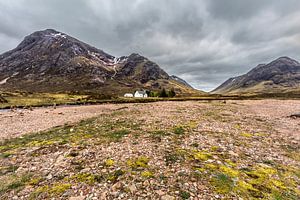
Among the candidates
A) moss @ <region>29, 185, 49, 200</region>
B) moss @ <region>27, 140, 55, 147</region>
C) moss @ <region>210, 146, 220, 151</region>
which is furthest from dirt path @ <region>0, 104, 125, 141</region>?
moss @ <region>210, 146, 220, 151</region>

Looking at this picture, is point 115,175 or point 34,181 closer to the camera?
point 34,181

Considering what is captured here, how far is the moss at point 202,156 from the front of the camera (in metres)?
10.4

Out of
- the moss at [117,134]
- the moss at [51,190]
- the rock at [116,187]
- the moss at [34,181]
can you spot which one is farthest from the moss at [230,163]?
the moss at [34,181]

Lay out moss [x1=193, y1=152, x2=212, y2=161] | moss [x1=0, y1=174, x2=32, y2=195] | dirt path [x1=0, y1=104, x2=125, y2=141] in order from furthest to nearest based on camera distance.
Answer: dirt path [x1=0, y1=104, x2=125, y2=141]
moss [x1=193, y1=152, x2=212, y2=161]
moss [x1=0, y1=174, x2=32, y2=195]

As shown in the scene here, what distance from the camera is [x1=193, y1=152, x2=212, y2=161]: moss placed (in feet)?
34.1

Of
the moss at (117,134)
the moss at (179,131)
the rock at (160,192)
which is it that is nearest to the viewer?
the rock at (160,192)

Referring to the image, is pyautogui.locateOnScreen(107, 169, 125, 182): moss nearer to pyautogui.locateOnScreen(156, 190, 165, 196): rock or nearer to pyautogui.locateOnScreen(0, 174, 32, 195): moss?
pyautogui.locateOnScreen(156, 190, 165, 196): rock

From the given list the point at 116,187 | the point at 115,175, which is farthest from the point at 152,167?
the point at 116,187

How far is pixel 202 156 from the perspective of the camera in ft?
35.1

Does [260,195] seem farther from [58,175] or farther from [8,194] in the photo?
[8,194]

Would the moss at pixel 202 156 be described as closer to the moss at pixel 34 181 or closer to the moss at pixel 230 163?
the moss at pixel 230 163

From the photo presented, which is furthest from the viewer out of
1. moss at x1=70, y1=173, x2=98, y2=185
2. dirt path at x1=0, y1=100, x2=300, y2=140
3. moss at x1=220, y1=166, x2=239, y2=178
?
dirt path at x1=0, y1=100, x2=300, y2=140

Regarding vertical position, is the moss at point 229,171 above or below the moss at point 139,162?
below

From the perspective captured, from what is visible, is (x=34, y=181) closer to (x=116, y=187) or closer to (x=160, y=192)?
(x=116, y=187)
